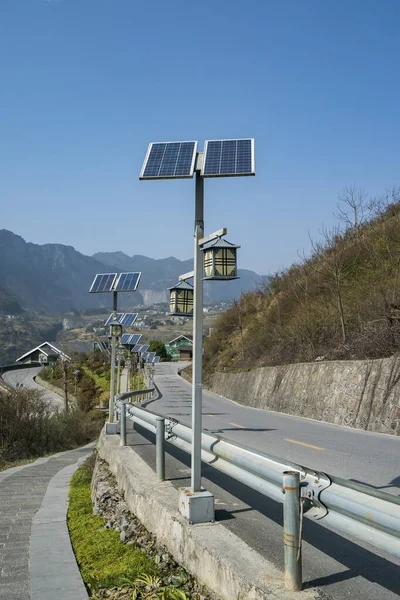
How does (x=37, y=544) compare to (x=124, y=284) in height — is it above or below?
below

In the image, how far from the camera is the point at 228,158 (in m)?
6.23

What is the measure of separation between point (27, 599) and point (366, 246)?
28406 mm

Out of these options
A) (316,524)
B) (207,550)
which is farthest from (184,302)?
(207,550)

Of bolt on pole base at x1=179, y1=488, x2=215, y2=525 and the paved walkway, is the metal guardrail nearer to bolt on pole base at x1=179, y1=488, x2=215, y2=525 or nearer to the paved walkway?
bolt on pole base at x1=179, y1=488, x2=215, y2=525

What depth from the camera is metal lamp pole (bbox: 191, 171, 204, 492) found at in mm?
5633

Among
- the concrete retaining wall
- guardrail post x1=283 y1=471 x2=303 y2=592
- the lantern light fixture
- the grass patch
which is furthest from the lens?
the lantern light fixture

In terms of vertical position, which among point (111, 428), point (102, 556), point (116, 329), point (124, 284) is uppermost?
point (124, 284)

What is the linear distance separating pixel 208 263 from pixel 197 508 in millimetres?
2251

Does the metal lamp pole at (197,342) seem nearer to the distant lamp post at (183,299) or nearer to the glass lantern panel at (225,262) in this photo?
the glass lantern panel at (225,262)

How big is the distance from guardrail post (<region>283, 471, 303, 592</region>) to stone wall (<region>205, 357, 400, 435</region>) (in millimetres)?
12895

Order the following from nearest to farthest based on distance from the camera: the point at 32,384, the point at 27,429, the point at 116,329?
the point at 116,329 → the point at 27,429 → the point at 32,384

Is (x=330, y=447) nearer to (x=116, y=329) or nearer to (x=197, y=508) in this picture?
(x=116, y=329)

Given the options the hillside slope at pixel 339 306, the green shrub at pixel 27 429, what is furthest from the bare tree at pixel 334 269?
the green shrub at pixel 27 429

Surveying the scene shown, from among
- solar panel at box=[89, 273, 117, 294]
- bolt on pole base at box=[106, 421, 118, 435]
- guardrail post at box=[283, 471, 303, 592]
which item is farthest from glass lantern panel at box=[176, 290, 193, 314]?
solar panel at box=[89, 273, 117, 294]
